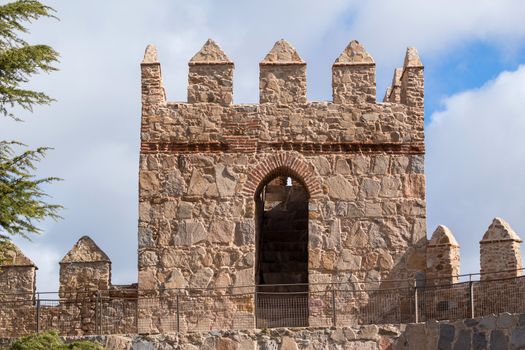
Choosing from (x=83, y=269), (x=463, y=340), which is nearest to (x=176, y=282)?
(x=83, y=269)

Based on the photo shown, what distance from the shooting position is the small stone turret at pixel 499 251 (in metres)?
→ 24.0

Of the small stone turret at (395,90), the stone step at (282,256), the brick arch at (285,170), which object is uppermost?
the small stone turret at (395,90)

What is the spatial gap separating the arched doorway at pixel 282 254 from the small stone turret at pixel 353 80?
6.01ft

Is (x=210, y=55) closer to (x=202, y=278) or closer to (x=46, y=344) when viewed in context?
(x=202, y=278)

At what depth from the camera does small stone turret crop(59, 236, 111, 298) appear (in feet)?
81.5

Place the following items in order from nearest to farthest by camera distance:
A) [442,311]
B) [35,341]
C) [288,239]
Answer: [35,341] → [442,311] → [288,239]

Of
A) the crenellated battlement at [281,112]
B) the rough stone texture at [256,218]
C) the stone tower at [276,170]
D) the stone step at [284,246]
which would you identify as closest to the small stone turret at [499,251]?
the rough stone texture at [256,218]

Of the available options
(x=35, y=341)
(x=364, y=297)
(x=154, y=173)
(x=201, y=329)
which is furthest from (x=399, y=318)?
(x=35, y=341)

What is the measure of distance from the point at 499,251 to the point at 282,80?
5.12m

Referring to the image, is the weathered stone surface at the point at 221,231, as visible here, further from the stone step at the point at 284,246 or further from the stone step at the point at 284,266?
the stone step at the point at 284,246

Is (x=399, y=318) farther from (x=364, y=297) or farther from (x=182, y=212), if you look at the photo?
(x=182, y=212)

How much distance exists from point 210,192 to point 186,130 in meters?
1.25

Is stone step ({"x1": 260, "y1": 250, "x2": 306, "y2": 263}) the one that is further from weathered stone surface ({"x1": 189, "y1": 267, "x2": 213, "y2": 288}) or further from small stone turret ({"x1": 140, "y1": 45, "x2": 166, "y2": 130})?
small stone turret ({"x1": 140, "y1": 45, "x2": 166, "y2": 130})

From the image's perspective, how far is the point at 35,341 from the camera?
20828 millimetres
